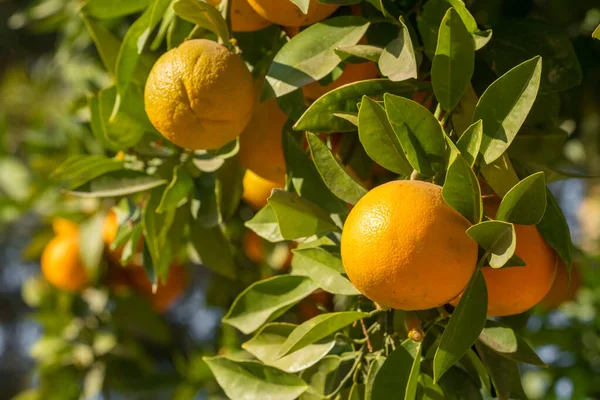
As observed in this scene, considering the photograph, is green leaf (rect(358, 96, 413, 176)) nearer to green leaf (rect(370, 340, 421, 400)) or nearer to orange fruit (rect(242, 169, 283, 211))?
green leaf (rect(370, 340, 421, 400))

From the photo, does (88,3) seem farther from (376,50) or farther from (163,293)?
(163,293)

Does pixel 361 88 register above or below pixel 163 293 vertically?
above

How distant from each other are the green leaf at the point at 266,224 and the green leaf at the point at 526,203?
29 cm

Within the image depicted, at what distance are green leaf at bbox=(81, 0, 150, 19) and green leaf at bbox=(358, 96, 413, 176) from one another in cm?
48

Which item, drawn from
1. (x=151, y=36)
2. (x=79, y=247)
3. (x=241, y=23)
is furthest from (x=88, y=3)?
(x=79, y=247)

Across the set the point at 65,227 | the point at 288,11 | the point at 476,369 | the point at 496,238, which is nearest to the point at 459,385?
the point at 476,369

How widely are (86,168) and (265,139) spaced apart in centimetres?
28

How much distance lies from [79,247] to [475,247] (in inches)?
41.0

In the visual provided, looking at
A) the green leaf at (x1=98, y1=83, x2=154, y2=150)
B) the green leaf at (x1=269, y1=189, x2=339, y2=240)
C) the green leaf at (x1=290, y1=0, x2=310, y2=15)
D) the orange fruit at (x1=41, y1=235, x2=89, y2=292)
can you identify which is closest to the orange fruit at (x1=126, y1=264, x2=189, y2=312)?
the orange fruit at (x1=41, y1=235, x2=89, y2=292)

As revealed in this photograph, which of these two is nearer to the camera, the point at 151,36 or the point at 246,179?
the point at 151,36

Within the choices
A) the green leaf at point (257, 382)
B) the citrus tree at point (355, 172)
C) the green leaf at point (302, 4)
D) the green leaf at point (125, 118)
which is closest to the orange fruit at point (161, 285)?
the citrus tree at point (355, 172)

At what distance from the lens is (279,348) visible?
874 millimetres

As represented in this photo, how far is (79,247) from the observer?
5.02 ft

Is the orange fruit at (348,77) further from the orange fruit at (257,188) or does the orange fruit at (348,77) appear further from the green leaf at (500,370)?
the green leaf at (500,370)
